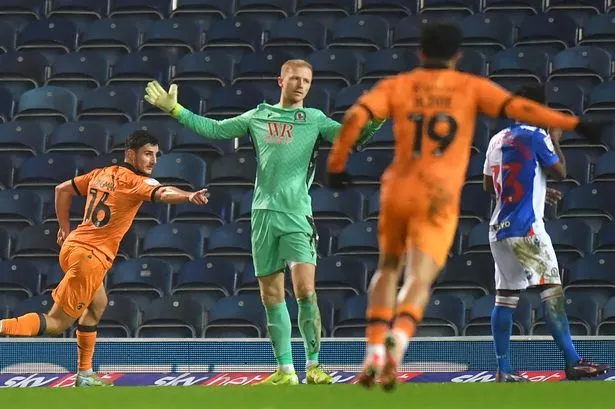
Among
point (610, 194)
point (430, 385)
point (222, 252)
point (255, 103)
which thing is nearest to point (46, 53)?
point (255, 103)

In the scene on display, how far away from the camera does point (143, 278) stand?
14.4m

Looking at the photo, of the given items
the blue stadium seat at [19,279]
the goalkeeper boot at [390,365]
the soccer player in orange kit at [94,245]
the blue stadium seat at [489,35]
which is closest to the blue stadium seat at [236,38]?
the blue stadium seat at [489,35]

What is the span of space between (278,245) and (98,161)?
615 cm

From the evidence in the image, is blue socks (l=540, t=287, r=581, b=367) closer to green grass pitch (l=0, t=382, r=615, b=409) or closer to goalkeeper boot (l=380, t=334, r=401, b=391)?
green grass pitch (l=0, t=382, r=615, b=409)

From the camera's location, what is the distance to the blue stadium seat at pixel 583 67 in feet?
53.1

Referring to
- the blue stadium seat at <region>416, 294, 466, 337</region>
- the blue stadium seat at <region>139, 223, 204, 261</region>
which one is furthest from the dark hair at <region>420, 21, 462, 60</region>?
the blue stadium seat at <region>139, 223, 204, 261</region>

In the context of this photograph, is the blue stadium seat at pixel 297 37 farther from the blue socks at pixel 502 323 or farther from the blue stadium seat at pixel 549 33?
the blue socks at pixel 502 323

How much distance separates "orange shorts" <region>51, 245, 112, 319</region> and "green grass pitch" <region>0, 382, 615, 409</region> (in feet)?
6.57

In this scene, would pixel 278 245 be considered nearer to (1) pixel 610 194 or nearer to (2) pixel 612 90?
(1) pixel 610 194

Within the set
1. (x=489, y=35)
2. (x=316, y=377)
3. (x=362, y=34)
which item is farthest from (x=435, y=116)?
(x=362, y=34)

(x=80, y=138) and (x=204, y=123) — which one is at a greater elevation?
(x=80, y=138)

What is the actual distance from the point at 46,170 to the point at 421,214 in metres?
9.83

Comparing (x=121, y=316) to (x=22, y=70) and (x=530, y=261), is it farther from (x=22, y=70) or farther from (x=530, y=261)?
(x=530, y=261)

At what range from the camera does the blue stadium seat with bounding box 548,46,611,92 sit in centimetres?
1617
